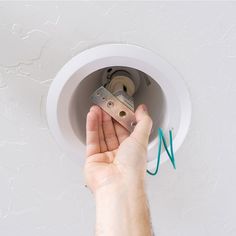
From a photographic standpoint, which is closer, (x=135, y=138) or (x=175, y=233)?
(x=135, y=138)

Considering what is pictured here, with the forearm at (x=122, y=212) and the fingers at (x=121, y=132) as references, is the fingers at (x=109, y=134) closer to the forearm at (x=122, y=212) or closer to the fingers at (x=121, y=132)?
the fingers at (x=121, y=132)

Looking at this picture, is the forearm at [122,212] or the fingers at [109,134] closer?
the forearm at [122,212]

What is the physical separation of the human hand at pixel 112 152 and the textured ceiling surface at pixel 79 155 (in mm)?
59

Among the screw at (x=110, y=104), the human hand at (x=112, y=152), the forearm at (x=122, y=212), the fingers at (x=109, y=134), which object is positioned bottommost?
the forearm at (x=122, y=212)

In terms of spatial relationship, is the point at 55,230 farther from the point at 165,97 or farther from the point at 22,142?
the point at 165,97

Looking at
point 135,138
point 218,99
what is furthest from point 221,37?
point 135,138

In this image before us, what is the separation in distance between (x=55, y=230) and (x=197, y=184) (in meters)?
0.31

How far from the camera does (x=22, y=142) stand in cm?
65

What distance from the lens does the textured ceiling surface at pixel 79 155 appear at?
56cm

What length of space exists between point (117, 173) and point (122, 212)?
0.23ft

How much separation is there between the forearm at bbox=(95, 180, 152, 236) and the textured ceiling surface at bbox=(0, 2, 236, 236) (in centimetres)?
12

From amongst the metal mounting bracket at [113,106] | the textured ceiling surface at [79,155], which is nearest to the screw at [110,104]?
the metal mounting bracket at [113,106]

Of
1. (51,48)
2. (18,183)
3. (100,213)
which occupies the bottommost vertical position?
(100,213)

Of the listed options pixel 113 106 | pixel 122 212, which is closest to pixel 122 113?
pixel 113 106
